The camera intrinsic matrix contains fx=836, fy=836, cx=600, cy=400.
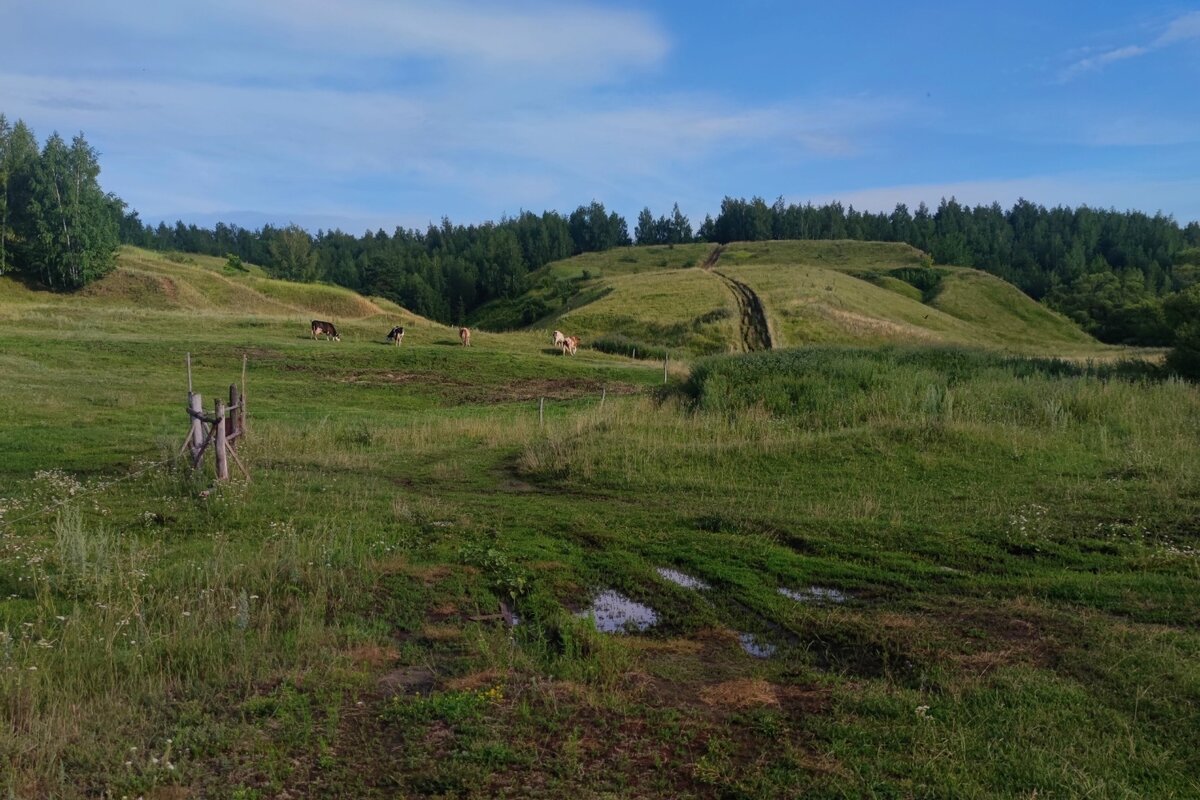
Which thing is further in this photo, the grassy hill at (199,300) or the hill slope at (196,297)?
the hill slope at (196,297)

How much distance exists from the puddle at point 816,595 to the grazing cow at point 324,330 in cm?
3800

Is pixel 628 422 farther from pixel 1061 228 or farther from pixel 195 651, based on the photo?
pixel 1061 228

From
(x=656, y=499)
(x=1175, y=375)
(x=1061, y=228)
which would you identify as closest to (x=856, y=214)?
(x=1061, y=228)

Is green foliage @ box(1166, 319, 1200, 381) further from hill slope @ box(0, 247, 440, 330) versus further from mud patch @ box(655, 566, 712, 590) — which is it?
hill slope @ box(0, 247, 440, 330)

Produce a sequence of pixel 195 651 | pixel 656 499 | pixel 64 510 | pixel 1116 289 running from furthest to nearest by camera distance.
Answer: pixel 1116 289, pixel 656 499, pixel 64 510, pixel 195 651

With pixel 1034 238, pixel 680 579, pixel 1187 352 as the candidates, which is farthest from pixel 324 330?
pixel 1034 238

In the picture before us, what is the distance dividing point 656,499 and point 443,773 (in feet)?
29.4

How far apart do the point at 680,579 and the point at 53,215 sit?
67.0 meters

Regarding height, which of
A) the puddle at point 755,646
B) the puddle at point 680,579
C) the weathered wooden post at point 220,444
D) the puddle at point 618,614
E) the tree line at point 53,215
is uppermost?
the tree line at point 53,215

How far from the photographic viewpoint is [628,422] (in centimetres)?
1917

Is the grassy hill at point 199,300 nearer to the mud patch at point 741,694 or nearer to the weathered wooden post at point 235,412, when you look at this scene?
the weathered wooden post at point 235,412

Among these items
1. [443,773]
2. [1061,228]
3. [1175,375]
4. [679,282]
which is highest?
[1061,228]

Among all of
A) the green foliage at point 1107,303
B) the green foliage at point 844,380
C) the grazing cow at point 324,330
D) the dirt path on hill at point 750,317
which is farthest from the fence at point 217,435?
the green foliage at point 1107,303

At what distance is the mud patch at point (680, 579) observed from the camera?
936 centimetres
